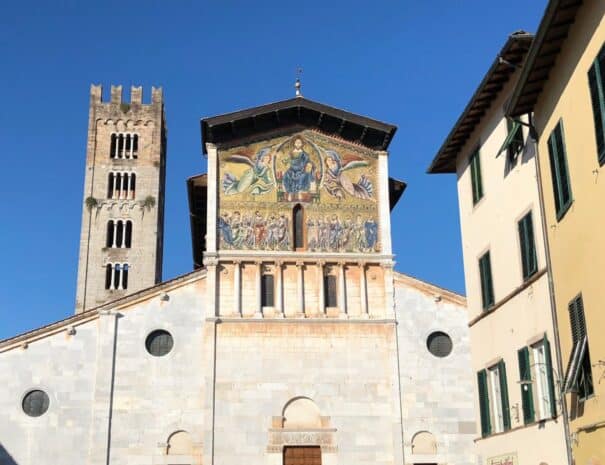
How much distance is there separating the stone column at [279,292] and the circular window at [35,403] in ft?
26.0

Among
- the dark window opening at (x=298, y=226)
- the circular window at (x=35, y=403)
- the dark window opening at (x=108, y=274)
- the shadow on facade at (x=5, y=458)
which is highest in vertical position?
the dark window opening at (x=108, y=274)

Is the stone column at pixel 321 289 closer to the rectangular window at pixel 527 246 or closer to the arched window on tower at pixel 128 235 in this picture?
the rectangular window at pixel 527 246

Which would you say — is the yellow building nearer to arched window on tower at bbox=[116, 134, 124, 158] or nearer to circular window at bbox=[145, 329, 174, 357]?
circular window at bbox=[145, 329, 174, 357]

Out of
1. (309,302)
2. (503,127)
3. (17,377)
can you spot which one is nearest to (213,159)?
(309,302)

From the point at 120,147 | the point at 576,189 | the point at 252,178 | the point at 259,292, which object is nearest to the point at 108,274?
the point at 120,147

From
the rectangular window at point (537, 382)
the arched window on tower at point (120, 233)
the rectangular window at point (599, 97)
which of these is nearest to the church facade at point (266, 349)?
the rectangular window at point (537, 382)

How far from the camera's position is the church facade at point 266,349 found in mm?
25547

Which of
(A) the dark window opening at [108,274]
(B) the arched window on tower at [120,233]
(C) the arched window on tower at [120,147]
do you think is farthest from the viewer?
(C) the arched window on tower at [120,147]

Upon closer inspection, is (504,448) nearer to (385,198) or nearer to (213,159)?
(385,198)

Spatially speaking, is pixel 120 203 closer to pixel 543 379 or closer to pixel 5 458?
pixel 5 458

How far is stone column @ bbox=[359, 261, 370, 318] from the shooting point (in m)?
27.5

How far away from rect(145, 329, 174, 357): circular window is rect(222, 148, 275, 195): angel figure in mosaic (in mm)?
5484

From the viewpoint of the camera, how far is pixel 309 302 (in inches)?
1082

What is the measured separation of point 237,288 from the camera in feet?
89.6
